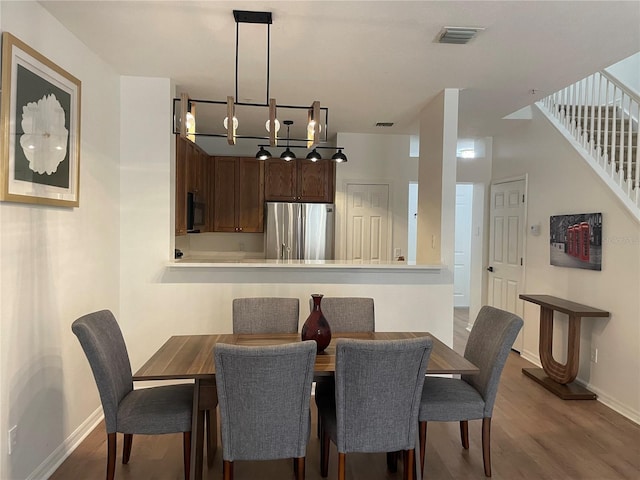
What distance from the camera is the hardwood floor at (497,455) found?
8.18ft

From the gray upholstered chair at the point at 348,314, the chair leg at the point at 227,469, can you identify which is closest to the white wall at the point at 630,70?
the gray upholstered chair at the point at 348,314

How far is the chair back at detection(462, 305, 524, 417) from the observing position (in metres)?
2.38

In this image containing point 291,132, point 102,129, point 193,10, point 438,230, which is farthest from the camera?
point 291,132

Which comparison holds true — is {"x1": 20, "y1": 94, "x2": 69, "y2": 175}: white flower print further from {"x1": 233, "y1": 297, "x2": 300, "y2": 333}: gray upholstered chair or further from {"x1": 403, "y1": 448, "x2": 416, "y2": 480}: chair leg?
{"x1": 403, "y1": 448, "x2": 416, "y2": 480}: chair leg

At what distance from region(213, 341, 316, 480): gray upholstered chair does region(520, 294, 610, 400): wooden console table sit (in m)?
2.77

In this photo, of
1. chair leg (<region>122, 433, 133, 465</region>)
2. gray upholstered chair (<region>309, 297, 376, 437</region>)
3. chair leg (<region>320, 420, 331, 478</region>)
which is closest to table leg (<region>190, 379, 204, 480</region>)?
chair leg (<region>122, 433, 133, 465</region>)

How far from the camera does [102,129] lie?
122 inches

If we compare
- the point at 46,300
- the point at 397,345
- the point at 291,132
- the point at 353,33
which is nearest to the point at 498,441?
Answer: the point at 397,345

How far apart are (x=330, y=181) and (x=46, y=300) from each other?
12.0 ft

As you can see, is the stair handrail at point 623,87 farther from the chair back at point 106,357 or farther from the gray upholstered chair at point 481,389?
the chair back at point 106,357

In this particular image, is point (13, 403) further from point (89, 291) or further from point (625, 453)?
point (625, 453)

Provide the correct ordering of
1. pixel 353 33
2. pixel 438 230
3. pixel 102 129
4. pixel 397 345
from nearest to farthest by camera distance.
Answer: pixel 397 345 < pixel 353 33 < pixel 102 129 < pixel 438 230

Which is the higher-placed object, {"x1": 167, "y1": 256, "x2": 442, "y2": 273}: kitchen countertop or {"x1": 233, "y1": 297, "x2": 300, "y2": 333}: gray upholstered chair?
{"x1": 167, "y1": 256, "x2": 442, "y2": 273}: kitchen countertop

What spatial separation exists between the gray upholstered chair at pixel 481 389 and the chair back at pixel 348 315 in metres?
0.58
